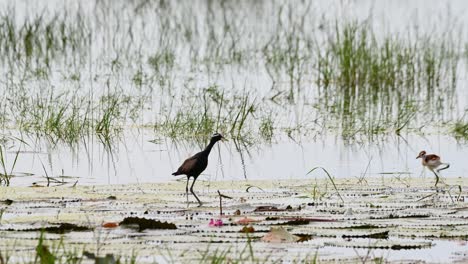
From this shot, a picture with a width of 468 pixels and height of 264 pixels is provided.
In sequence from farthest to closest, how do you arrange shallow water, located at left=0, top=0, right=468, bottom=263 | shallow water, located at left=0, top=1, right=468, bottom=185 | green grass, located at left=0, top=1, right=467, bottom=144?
1. green grass, located at left=0, top=1, right=467, bottom=144
2. shallow water, located at left=0, top=1, right=468, bottom=185
3. shallow water, located at left=0, top=0, right=468, bottom=263

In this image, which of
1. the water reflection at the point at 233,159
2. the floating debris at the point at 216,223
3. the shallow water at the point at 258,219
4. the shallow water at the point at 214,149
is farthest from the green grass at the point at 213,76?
the floating debris at the point at 216,223

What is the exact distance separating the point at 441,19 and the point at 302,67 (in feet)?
12.2

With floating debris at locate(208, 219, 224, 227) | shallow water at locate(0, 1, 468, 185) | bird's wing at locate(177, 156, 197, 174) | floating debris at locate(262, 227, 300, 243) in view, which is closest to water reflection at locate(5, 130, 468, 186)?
shallow water at locate(0, 1, 468, 185)

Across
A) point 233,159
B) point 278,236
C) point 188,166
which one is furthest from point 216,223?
point 233,159

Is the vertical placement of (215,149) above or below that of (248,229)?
above

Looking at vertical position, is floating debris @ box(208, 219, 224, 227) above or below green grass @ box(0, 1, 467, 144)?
below

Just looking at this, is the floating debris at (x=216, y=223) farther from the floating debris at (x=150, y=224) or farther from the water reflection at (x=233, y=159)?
the water reflection at (x=233, y=159)

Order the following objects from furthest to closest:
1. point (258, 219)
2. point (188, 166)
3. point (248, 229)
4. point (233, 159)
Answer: point (233, 159) → point (188, 166) → point (258, 219) → point (248, 229)

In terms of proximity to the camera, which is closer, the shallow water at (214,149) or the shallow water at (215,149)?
the shallow water at (214,149)

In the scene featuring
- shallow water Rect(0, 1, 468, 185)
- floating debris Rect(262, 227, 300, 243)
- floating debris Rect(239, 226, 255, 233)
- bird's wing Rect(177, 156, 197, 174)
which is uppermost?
shallow water Rect(0, 1, 468, 185)

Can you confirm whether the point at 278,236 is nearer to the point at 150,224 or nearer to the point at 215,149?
the point at 150,224

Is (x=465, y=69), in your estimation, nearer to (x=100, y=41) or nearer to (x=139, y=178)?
(x=100, y=41)

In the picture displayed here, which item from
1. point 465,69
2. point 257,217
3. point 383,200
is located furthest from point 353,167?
point 465,69

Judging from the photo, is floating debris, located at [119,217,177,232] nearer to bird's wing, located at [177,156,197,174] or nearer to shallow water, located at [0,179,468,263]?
shallow water, located at [0,179,468,263]
